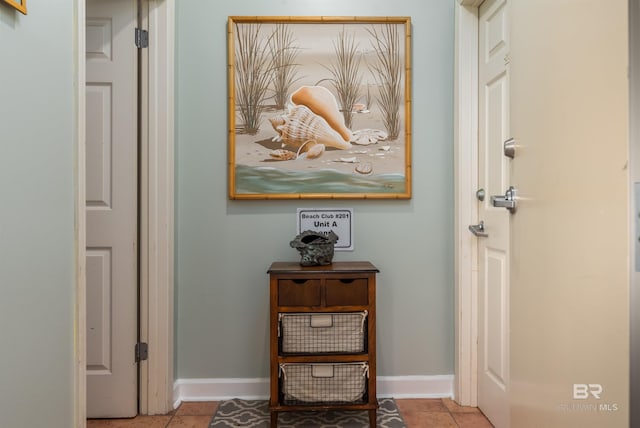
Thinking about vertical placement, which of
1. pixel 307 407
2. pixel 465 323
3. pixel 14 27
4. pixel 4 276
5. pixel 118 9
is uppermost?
pixel 118 9

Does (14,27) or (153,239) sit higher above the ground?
(14,27)

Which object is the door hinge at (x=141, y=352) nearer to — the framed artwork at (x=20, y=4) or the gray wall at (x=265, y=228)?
the gray wall at (x=265, y=228)

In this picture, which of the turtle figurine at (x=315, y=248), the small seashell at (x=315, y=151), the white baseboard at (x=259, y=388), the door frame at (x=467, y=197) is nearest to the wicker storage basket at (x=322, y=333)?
the turtle figurine at (x=315, y=248)

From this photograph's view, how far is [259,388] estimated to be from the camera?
2.15 m

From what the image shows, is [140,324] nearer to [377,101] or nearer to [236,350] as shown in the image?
[236,350]

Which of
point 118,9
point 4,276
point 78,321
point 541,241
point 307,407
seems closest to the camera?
point 4,276

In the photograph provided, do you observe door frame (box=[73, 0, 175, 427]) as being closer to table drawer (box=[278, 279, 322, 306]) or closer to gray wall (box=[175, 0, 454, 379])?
gray wall (box=[175, 0, 454, 379])

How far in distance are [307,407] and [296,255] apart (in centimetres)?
72

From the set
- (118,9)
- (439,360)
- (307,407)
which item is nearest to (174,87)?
(118,9)

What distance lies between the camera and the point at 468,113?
6.75 ft

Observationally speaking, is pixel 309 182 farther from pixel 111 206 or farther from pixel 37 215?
pixel 37 215

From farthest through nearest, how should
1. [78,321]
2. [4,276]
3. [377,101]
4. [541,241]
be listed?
[377,101]
[78,321]
[541,241]
[4,276]

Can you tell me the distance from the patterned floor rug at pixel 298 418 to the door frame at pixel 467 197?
1.33 ft

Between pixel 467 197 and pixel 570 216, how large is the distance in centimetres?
117
